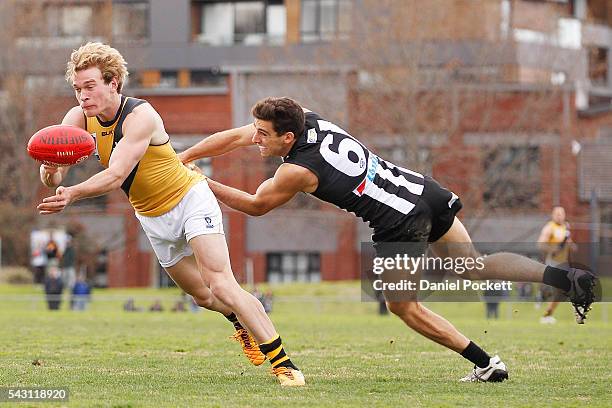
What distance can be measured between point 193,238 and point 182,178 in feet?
1.85

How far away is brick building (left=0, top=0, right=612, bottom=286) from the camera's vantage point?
36.8 m

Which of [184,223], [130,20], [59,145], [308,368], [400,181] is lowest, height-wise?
[308,368]

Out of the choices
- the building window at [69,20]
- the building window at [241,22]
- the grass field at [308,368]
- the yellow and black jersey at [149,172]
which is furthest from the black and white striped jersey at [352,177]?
the building window at [241,22]

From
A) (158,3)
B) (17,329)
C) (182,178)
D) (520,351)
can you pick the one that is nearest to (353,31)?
(158,3)

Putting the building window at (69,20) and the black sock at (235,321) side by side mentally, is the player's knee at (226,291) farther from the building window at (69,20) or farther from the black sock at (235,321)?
the building window at (69,20)

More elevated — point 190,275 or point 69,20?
point 69,20

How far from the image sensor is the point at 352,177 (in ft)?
29.4

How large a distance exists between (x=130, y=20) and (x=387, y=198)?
44.5 metres

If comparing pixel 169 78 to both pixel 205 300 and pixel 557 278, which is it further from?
pixel 557 278

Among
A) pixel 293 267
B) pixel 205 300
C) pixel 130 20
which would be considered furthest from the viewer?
pixel 130 20

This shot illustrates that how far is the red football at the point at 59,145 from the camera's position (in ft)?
29.5

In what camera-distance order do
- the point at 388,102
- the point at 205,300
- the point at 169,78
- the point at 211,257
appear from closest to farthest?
the point at 211,257
the point at 205,300
the point at 388,102
the point at 169,78

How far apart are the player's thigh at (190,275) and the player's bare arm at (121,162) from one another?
116 centimetres

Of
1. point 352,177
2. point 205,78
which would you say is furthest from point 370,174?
point 205,78
